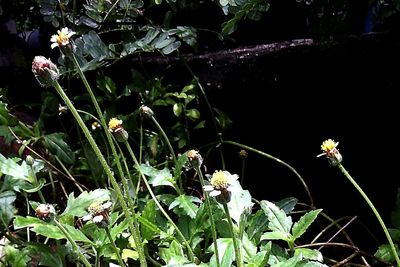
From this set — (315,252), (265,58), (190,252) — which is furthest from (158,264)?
(265,58)

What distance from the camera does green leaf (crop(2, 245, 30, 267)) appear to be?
811 mm

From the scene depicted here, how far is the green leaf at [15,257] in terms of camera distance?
811 millimetres

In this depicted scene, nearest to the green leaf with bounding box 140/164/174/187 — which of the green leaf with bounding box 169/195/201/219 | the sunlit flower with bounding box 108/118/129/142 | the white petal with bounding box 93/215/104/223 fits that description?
the green leaf with bounding box 169/195/201/219

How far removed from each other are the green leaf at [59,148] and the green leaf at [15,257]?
228mm

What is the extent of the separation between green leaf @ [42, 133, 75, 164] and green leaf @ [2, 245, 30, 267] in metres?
0.23

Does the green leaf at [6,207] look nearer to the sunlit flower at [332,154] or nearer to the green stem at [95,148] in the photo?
the green stem at [95,148]

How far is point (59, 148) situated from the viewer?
1049 millimetres

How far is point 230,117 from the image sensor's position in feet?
4.09

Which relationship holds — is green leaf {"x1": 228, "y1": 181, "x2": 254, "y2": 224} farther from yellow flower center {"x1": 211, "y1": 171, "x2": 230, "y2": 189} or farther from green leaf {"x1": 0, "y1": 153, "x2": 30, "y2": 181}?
green leaf {"x1": 0, "y1": 153, "x2": 30, "y2": 181}

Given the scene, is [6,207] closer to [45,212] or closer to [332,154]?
[45,212]

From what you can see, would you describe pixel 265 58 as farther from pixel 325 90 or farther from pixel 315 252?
pixel 315 252

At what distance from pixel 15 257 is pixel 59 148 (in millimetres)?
273

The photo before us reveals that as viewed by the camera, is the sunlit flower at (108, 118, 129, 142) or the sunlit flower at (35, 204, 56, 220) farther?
the sunlit flower at (108, 118, 129, 142)

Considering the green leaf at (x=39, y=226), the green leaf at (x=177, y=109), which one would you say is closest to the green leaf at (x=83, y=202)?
the green leaf at (x=39, y=226)
